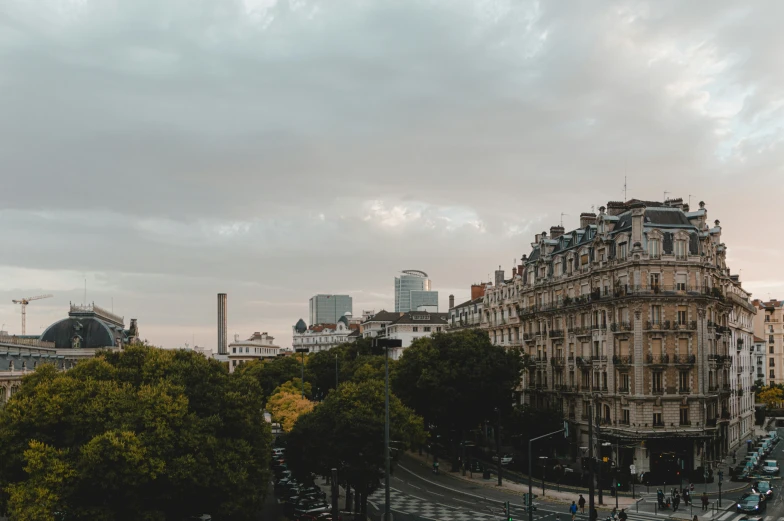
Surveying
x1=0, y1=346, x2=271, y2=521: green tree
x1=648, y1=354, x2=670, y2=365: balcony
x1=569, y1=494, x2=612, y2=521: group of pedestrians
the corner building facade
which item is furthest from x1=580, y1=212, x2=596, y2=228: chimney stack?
x1=0, y1=346, x2=271, y2=521: green tree

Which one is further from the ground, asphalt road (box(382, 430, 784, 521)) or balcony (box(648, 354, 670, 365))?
balcony (box(648, 354, 670, 365))

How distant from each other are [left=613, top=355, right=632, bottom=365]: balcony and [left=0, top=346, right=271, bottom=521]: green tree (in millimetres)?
44372

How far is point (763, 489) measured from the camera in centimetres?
6469

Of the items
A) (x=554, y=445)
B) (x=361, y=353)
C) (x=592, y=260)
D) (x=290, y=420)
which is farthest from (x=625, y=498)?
(x=361, y=353)

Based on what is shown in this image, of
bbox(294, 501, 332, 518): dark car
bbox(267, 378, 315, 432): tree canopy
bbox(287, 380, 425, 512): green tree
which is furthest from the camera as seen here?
bbox(267, 378, 315, 432): tree canopy

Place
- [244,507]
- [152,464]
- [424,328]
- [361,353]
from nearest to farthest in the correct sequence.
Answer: [152,464] < [244,507] < [361,353] < [424,328]

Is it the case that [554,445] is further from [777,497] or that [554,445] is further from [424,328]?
[424,328]

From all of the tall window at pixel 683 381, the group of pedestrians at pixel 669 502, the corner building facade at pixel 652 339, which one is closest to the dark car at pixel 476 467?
the corner building facade at pixel 652 339

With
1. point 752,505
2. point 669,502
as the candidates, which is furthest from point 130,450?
point 752,505

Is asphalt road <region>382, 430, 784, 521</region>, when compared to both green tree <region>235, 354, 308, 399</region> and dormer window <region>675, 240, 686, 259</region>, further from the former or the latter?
green tree <region>235, 354, 308, 399</region>

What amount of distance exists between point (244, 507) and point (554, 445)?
5479 cm

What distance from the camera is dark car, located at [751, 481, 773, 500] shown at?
63253mm

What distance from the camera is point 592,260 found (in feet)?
279

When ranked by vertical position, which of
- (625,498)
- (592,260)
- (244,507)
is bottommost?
(625,498)
